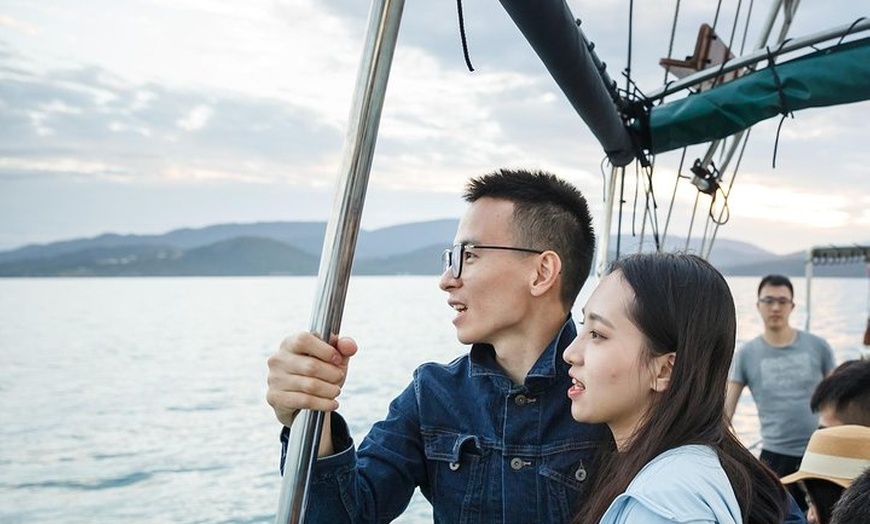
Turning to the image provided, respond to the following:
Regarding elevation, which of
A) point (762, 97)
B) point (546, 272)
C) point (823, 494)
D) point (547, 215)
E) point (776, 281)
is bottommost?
point (823, 494)

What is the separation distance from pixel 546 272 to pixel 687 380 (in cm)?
62

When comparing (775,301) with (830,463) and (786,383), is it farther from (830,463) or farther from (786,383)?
(830,463)

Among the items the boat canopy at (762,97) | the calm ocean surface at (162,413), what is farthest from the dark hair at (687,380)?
the calm ocean surface at (162,413)

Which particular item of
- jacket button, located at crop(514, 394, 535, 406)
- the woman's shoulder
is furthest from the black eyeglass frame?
the woman's shoulder

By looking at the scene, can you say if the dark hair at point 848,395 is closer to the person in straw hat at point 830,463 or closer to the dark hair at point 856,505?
the person in straw hat at point 830,463

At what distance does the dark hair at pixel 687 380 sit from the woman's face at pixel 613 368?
18 millimetres

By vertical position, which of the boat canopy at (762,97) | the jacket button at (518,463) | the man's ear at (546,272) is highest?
the boat canopy at (762,97)

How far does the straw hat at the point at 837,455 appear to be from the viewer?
2.35 m

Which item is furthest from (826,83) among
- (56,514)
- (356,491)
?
(56,514)

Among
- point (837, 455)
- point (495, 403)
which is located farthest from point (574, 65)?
point (837, 455)

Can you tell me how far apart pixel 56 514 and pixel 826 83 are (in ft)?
47.9

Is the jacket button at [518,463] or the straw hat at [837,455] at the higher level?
the straw hat at [837,455]

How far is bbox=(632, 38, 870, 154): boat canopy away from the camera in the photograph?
288cm

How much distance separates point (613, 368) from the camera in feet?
5.41
